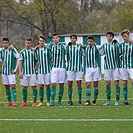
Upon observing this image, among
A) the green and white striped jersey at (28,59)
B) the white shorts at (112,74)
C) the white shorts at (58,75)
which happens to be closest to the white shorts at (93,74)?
the white shorts at (112,74)

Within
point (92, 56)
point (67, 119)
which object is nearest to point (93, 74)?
point (92, 56)

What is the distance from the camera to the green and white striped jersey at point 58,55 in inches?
699

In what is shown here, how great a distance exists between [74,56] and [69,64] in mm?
261

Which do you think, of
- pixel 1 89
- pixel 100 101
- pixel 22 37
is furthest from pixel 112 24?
pixel 100 101

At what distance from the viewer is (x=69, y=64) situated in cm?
1789

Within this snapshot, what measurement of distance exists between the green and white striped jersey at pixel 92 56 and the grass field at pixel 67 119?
3.64ft

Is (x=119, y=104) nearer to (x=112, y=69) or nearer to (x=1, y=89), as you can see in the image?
(x=112, y=69)

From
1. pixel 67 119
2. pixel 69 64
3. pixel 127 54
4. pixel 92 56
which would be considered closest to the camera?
pixel 67 119

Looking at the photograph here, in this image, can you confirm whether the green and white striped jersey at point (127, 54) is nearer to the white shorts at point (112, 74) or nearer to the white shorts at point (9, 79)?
the white shorts at point (112, 74)

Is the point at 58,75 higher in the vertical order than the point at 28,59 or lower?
lower

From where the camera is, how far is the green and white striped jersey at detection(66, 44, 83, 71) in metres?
17.8

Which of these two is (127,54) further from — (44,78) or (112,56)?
(44,78)

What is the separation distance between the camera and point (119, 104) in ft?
57.8

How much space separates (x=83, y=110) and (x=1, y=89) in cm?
923
